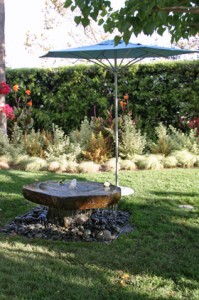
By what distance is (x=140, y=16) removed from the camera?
7.64 ft

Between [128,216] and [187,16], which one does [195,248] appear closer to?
[128,216]

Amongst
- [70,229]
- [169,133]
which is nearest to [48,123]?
[169,133]

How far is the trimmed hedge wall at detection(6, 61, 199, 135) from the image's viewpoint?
981cm

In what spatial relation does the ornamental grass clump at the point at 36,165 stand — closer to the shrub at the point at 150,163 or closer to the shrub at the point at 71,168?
the shrub at the point at 71,168

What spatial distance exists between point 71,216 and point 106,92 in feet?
20.7

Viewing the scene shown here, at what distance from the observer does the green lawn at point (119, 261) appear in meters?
2.91

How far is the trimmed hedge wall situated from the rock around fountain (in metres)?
5.15

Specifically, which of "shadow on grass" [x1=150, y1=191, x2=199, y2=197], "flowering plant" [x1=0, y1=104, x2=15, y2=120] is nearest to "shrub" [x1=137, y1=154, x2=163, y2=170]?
"shadow on grass" [x1=150, y1=191, x2=199, y2=197]

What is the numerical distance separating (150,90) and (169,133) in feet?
4.38

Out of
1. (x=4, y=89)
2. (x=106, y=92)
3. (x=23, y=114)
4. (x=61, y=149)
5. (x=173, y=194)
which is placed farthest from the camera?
(x=106, y=92)

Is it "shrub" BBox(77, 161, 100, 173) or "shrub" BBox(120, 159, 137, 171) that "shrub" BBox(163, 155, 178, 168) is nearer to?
"shrub" BBox(120, 159, 137, 171)

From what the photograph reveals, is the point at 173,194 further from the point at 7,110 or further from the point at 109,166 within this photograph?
the point at 7,110

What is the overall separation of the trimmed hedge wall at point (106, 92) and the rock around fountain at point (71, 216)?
16.9ft

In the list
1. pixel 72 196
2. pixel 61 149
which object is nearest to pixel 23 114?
pixel 61 149
